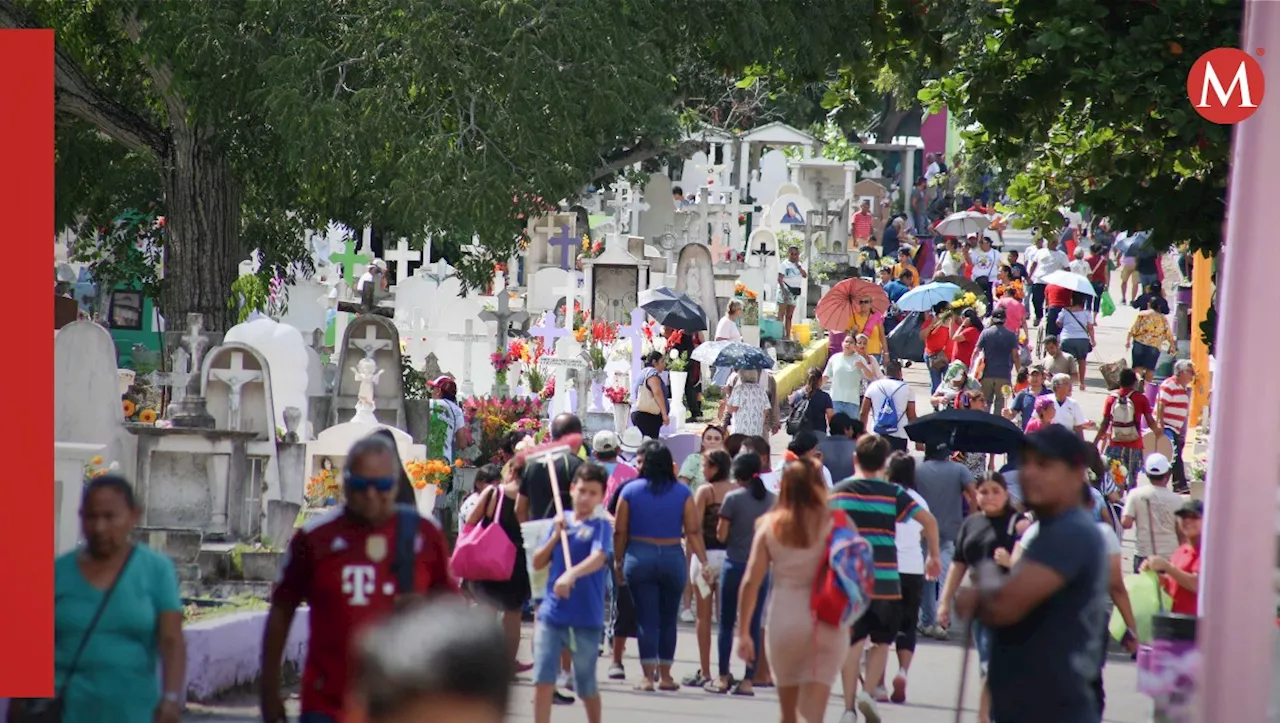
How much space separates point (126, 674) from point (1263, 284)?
357cm

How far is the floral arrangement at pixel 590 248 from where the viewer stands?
2872cm

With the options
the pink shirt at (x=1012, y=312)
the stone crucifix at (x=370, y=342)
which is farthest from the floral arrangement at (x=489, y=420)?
the pink shirt at (x=1012, y=312)

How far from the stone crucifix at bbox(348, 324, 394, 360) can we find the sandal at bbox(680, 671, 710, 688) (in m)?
6.45

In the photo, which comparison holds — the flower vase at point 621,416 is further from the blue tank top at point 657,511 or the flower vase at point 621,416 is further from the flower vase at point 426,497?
the blue tank top at point 657,511

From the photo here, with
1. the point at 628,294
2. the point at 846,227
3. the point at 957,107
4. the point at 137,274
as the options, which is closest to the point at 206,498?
the point at 957,107

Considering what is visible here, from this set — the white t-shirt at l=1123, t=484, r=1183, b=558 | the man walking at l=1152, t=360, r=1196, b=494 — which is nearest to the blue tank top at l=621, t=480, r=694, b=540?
the white t-shirt at l=1123, t=484, r=1183, b=558

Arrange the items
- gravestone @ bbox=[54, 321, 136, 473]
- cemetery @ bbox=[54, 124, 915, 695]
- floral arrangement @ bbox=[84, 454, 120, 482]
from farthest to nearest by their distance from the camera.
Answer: gravestone @ bbox=[54, 321, 136, 473] < cemetery @ bbox=[54, 124, 915, 695] < floral arrangement @ bbox=[84, 454, 120, 482]

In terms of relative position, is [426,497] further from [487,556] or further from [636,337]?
[636,337]

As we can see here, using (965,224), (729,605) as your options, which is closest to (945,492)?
(729,605)

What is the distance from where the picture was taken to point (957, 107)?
13.5 metres

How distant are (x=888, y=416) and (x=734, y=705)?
23.0ft

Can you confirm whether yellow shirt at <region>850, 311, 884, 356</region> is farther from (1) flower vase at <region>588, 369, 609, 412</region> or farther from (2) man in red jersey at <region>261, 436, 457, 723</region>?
(2) man in red jersey at <region>261, 436, 457, 723</region>

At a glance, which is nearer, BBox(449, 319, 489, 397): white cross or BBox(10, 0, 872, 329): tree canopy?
BBox(10, 0, 872, 329): tree canopy

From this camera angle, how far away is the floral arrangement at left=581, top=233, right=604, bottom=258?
28719mm
